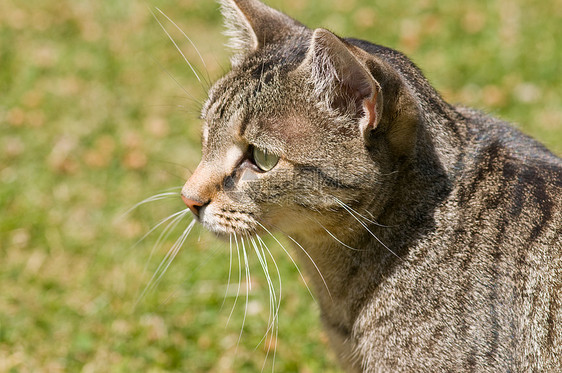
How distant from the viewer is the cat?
2.38 metres

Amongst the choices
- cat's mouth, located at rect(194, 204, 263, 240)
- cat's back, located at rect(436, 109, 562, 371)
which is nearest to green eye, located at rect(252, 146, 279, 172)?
Answer: cat's mouth, located at rect(194, 204, 263, 240)

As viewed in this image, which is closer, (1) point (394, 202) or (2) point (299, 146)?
(2) point (299, 146)

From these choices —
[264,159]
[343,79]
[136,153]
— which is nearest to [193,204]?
[264,159]

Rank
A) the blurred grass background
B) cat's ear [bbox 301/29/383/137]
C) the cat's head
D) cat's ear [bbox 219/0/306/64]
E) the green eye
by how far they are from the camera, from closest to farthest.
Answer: cat's ear [bbox 301/29/383/137]
the cat's head
the green eye
cat's ear [bbox 219/0/306/64]
the blurred grass background

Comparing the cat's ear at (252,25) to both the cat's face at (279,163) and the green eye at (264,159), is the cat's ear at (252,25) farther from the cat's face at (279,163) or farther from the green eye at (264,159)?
the green eye at (264,159)

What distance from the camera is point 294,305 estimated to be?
3.94 metres

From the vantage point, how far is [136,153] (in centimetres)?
511

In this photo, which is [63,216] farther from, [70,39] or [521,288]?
[521,288]

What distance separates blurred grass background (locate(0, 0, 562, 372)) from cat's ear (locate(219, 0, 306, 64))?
0.38 meters

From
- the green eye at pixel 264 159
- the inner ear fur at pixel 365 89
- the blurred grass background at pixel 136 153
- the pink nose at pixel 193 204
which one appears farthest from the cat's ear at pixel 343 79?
the blurred grass background at pixel 136 153

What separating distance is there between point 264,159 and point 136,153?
9.14ft

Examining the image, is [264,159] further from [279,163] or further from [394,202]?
[394,202]

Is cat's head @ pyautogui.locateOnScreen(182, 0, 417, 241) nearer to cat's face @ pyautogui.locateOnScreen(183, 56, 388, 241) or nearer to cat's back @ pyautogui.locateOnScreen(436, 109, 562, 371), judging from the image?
cat's face @ pyautogui.locateOnScreen(183, 56, 388, 241)

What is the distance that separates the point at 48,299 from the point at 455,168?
252 cm
